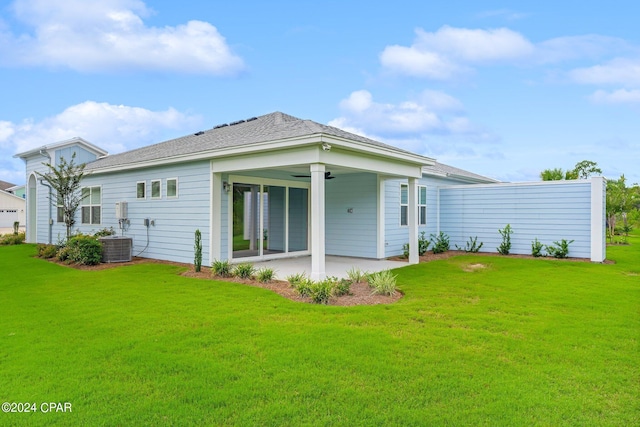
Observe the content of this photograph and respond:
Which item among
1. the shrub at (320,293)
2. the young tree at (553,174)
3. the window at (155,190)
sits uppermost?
the young tree at (553,174)

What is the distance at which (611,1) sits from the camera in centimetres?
957

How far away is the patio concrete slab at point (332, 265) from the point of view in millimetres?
9531

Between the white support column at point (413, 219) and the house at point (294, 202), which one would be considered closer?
the house at point (294, 202)

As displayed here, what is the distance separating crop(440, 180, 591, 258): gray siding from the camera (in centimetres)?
1199

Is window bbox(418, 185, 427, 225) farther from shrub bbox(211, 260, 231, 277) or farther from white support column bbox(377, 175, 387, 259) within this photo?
shrub bbox(211, 260, 231, 277)

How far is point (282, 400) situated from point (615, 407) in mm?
2594

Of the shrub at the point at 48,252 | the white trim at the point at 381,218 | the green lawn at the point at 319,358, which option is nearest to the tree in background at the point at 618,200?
the white trim at the point at 381,218

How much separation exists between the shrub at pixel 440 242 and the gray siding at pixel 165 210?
789 centimetres

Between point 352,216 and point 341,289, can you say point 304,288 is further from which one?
point 352,216

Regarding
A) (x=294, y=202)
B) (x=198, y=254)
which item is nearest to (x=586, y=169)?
(x=294, y=202)

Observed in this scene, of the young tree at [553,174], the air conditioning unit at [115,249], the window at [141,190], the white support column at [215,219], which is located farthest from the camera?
the young tree at [553,174]

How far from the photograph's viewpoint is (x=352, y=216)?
494 inches

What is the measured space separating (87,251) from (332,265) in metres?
6.63

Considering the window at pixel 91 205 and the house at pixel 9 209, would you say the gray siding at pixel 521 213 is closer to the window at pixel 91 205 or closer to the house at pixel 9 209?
the window at pixel 91 205
